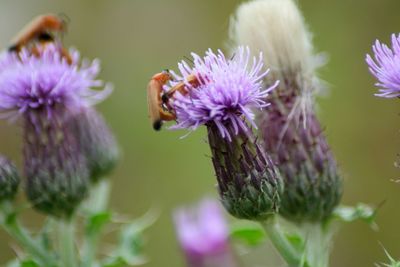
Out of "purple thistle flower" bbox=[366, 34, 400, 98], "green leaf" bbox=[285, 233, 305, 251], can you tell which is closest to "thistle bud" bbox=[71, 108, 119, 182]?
"green leaf" bbox=[285, 233, 305, 251]

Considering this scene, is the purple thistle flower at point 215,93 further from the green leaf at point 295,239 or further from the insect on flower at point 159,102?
the green leaf at point 295,239

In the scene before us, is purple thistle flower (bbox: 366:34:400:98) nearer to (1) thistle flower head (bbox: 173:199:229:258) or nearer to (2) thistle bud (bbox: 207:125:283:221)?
(2) thistle bud (bbox: 207:125:283:221)

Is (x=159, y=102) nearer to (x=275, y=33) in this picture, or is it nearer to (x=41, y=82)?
(x=275, y=33)

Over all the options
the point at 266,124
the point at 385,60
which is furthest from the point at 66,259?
the point at 385,60

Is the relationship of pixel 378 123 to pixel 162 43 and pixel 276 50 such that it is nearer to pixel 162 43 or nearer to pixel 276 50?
pixel 162 43

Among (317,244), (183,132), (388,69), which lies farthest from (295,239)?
(183,132)
